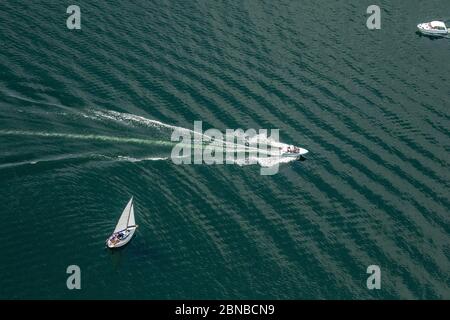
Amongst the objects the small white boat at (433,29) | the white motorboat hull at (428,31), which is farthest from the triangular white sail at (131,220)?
the small white boat at (433,29)

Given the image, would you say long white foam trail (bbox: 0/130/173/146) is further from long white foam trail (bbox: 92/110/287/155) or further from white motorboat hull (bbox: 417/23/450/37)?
white motorboat hull (bbox: 417/23/450/37)

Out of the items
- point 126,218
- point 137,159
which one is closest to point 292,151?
point 137,159

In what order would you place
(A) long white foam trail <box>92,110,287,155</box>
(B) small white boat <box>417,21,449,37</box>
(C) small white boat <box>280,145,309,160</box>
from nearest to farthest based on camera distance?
1. (C) small white boat <box>280,145,309,160</box>
2. (A) long white foam trail <box>92,110,287,155</box>
3. (B) small white boat <box>417,21,449,37</box>

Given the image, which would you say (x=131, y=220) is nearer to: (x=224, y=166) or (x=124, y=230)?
(x=124, y=230)

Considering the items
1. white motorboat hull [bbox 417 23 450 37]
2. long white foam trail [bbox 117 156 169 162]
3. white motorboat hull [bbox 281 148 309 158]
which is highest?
white motorboat hull [bbox 417 23 450 37]

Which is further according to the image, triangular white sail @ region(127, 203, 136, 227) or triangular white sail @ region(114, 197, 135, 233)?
triangular white sail @ region(127, 203, 136, 227)

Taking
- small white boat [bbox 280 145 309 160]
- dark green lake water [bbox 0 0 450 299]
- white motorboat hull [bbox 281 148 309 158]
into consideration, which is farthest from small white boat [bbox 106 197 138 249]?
small white boat [bbox 280 145 309 160]

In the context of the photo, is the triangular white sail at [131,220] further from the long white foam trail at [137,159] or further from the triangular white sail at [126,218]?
the long white foam trail at [137,159]

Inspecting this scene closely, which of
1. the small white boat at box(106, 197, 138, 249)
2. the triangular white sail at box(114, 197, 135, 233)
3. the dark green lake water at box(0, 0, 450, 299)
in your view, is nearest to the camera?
the dark green lake water at box(0, 0, 450, 299)
